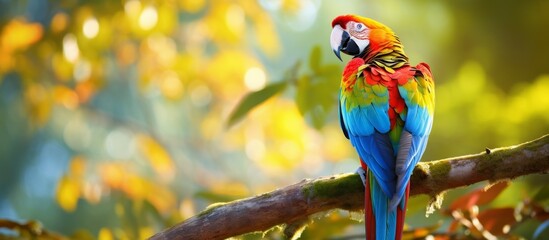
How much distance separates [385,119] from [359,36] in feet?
0.70

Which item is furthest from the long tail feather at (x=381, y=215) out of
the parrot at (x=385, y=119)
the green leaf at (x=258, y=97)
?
the green leaf at (x=258, y=97)

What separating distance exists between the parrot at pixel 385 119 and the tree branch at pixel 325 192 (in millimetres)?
35

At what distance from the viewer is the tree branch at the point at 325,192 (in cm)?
80

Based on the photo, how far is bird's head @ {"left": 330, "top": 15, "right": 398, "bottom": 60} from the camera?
1008 millimetres

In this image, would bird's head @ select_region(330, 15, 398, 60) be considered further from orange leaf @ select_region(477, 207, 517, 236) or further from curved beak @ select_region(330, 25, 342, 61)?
orange leaf @ select_region(477, 207, 517, 236)

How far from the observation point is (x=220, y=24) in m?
2.39

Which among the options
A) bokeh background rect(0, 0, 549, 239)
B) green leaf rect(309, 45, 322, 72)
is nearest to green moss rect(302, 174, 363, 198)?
bokeh background rect(0, 0, 549, 239)

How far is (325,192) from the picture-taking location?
84 cm

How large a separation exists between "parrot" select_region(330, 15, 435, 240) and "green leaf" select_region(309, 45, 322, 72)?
0.17 meters

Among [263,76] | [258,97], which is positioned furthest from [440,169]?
[263,76]

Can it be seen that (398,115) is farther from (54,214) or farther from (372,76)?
(54,214)

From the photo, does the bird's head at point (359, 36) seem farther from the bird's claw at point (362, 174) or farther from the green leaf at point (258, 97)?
the bird's claw at point (362, 174)

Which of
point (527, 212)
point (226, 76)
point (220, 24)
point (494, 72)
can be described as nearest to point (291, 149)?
point (226, 76)

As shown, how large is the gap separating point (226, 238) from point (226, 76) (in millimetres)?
1842
